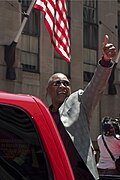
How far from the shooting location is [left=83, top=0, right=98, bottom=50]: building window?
2369 cm

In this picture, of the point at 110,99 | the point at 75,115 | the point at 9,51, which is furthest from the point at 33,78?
the point at 75,115

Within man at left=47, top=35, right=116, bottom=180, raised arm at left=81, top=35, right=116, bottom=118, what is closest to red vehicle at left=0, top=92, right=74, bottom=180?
man at left=47, top=35, right=116, bottom=180

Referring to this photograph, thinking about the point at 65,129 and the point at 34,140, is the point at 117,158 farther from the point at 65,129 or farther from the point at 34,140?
the point at 34,140

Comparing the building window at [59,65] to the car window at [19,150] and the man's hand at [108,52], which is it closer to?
the man's hand at [108,52]

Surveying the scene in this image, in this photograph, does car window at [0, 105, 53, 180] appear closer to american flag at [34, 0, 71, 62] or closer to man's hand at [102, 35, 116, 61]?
man's hand at [102, 35, 116, 61]

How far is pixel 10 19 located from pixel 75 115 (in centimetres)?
1661

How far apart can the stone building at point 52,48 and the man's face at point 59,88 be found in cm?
1434

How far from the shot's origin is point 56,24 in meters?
10.3

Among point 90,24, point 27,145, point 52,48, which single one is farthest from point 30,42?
point 27,145

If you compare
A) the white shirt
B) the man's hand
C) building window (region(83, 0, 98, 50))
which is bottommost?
the white shirt

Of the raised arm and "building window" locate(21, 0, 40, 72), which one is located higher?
"building window" locate(21, 0, 40, 72)

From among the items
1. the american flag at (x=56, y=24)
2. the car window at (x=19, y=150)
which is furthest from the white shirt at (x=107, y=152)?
the car window at (x=19, y=150)

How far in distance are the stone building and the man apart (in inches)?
574

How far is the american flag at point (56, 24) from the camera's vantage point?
32.2 feet
